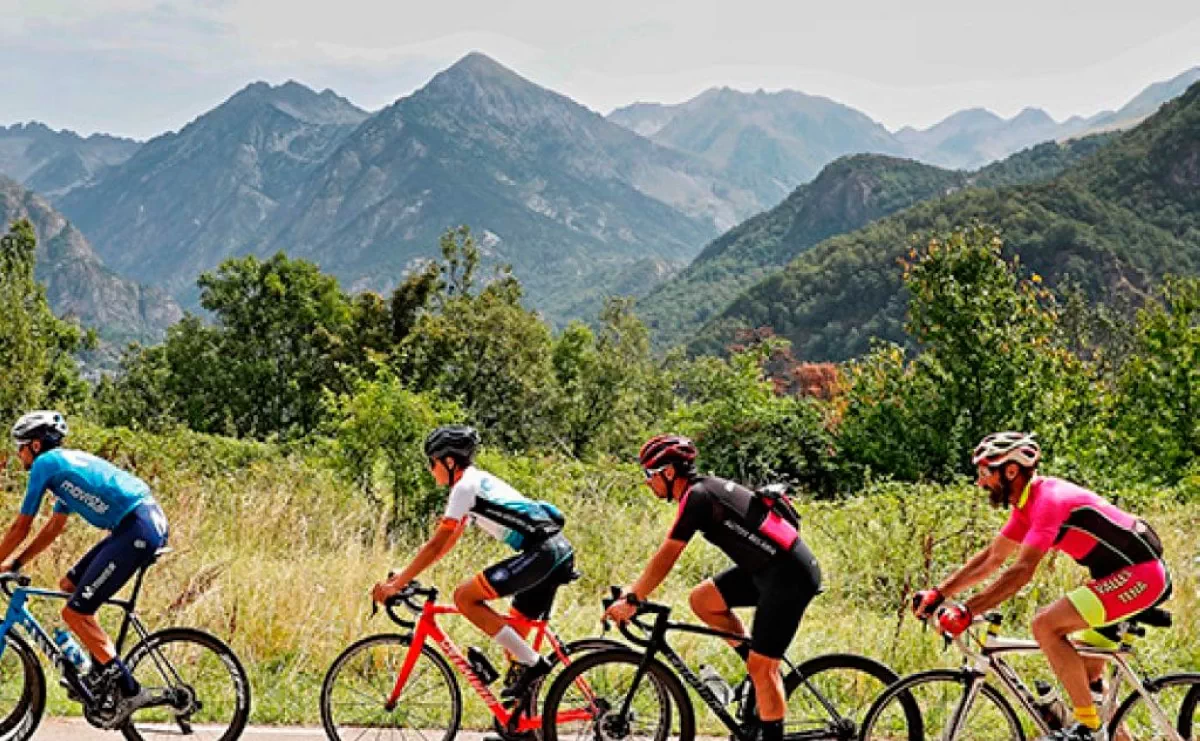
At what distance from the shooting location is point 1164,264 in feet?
414

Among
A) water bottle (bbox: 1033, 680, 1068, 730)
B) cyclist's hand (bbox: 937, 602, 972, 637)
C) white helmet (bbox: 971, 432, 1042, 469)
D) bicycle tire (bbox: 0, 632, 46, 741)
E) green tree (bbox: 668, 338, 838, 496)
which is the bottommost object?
green tree (bbox: 668, 338, 838, 496)

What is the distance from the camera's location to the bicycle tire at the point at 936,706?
5.39 meters

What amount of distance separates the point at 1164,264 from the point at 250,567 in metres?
140

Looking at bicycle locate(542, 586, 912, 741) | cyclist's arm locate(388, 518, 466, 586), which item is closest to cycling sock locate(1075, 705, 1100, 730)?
bicycle locate(542, 586, 912, 741)

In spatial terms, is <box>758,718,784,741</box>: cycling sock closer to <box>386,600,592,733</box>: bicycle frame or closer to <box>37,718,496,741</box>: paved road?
<box>386,600,592,733</box>: bicycle frame

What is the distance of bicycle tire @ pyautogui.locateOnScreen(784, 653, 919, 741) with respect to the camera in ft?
18.2

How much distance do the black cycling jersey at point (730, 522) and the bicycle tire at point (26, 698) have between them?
4.05m

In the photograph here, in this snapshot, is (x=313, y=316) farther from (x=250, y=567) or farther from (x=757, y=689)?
(x=757, y=689)

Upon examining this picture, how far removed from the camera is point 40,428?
20.1ft

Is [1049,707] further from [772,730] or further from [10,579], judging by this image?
[10,579]

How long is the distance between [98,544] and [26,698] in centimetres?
111

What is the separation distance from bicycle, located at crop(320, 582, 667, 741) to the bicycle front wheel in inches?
44.8

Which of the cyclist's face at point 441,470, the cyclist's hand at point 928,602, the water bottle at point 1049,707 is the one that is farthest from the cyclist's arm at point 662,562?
the water bottle at point 1049,707

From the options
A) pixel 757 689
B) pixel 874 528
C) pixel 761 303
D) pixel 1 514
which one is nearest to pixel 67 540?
pixel 1 514
